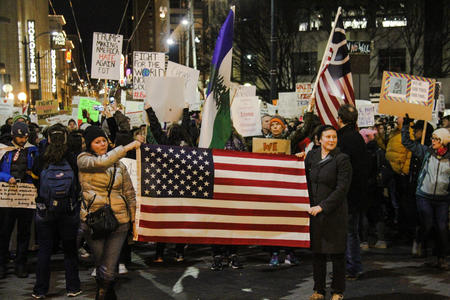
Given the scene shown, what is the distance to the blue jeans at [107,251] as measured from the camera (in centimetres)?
592

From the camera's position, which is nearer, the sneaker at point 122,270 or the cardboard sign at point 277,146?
the sneaker at point 122,270

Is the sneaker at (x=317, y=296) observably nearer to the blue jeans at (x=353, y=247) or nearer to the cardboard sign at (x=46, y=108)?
the blue jeans at (x=353, y=247)

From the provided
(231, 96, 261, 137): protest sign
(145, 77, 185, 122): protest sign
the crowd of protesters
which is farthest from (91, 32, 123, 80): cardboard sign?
(145, 77, 185, 122): protest sign

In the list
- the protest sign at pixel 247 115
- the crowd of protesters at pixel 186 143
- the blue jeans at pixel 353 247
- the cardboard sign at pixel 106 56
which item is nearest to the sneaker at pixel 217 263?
the crowd of protesters at pixel 186 143

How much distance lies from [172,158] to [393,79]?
4661mm

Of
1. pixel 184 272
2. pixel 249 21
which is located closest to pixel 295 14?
pixel 249 21

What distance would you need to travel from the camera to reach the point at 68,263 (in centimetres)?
693

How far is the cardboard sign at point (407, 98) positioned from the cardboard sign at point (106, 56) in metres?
6.21

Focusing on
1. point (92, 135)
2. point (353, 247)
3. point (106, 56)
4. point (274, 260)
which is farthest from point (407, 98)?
point (106, 56)

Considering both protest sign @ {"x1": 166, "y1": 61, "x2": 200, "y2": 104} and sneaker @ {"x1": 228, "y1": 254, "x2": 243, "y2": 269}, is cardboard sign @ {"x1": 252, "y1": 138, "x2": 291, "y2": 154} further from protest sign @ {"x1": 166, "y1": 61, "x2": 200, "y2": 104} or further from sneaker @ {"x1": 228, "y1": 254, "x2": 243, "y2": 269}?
protest sign @ {"x1": 166, "y1": 61, "x2": 200, "y2": 104}

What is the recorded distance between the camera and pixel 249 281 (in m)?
7.63

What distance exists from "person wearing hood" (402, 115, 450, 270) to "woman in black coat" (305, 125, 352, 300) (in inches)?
92.6

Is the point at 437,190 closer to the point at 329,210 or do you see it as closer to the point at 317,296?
the point at 329,210

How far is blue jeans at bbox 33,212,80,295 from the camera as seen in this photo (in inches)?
269
